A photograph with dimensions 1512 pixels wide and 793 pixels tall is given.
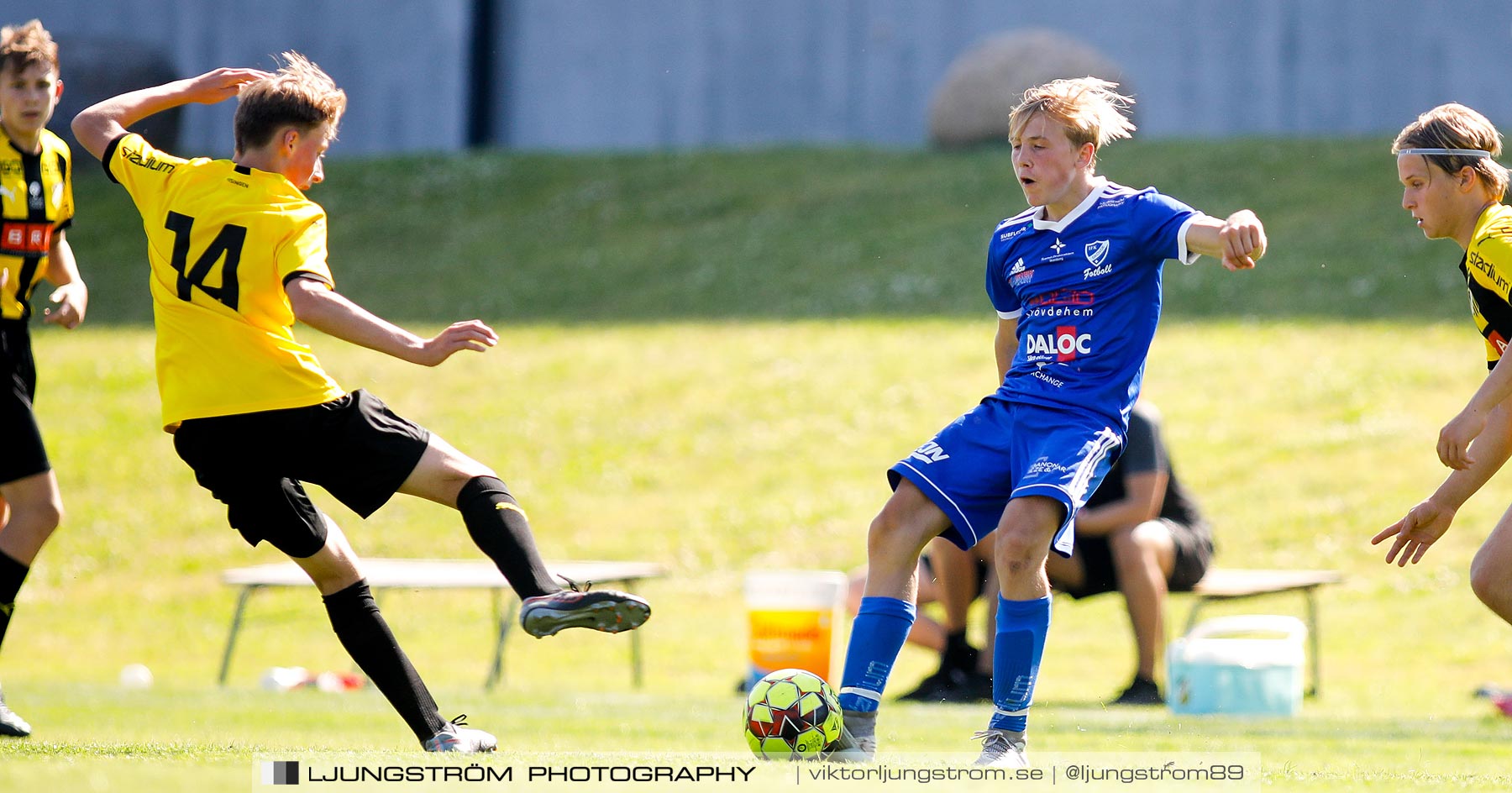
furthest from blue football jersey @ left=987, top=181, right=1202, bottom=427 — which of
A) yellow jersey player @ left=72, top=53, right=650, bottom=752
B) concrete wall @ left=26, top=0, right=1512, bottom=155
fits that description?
concrete wall @ left=26, top=0, right=1512, bottom=155

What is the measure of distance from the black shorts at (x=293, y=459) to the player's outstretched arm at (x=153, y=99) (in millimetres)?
1120

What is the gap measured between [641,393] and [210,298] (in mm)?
11064

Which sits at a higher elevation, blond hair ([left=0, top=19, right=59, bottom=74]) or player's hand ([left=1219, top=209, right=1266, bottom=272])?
blond hair ([left=0, top=19, right=59, bottom=74])

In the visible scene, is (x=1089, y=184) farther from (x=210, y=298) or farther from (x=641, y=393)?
(x=641, y=393)

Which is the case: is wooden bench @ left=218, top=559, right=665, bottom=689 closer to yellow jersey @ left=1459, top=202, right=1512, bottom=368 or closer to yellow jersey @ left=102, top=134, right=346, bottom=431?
yellow jersey @ left=102, top=134, right=346, bottom=431

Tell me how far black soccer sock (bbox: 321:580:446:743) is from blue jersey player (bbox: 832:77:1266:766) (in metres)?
1.26

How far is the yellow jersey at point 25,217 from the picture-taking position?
19.2 ft

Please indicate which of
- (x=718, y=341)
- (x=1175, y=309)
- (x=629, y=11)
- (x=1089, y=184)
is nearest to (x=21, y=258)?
(x=1089, y=184)

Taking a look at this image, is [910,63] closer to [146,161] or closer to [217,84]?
[217,84]

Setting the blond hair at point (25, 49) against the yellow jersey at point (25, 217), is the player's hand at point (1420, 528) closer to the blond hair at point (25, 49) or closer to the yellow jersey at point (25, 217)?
the yellow jersey at point (25, 217)

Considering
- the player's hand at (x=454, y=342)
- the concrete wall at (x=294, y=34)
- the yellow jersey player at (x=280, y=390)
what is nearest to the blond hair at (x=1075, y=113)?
the player's hand at (x=454, y=342)

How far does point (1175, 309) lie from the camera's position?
55.3 feet

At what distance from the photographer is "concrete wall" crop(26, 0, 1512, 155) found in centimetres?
2341

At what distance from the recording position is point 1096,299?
4812mm
